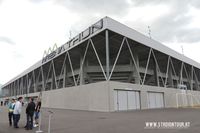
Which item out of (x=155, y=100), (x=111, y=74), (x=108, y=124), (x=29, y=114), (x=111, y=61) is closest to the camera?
(x=29, y=114)

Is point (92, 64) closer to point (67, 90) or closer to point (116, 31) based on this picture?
point (67, 90)

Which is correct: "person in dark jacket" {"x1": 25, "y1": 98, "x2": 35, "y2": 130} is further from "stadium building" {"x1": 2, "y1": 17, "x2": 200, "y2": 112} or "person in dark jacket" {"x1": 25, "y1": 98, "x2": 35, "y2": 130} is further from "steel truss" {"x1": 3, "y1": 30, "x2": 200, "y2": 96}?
"steel truss" {"x1": 3, "y1": 30, "x2": 200, "y2": 96}

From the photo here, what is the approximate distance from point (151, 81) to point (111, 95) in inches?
830

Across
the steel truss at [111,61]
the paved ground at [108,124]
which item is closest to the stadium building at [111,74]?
the steel truss at [111,61]

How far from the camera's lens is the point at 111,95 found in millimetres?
18266

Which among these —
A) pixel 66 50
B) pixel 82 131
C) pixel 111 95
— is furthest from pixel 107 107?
pixel 66 50

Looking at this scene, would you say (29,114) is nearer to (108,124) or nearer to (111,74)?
(108,124)

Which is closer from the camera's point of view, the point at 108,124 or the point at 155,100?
the point at 108,124

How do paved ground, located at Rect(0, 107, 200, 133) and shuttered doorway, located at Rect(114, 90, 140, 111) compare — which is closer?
paved ground, located at Rect(0, 107, 200, 133)

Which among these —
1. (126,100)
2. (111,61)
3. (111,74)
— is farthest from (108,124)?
(111,61)

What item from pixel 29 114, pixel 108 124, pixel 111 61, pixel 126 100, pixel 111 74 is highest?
pixel 111 61

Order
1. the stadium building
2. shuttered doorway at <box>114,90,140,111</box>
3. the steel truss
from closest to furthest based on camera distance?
1. shuttered doorway at <box>114,90,140,111</box>
2. the stadium building
3. the steel truss

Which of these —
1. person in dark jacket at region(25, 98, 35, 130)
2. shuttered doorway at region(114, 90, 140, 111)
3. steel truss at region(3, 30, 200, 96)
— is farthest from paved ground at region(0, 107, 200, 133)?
steel truss at region(3, 30, 200, 96)

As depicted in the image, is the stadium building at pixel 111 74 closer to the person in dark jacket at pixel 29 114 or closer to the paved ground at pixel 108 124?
the paved ground at pixel 108 124
